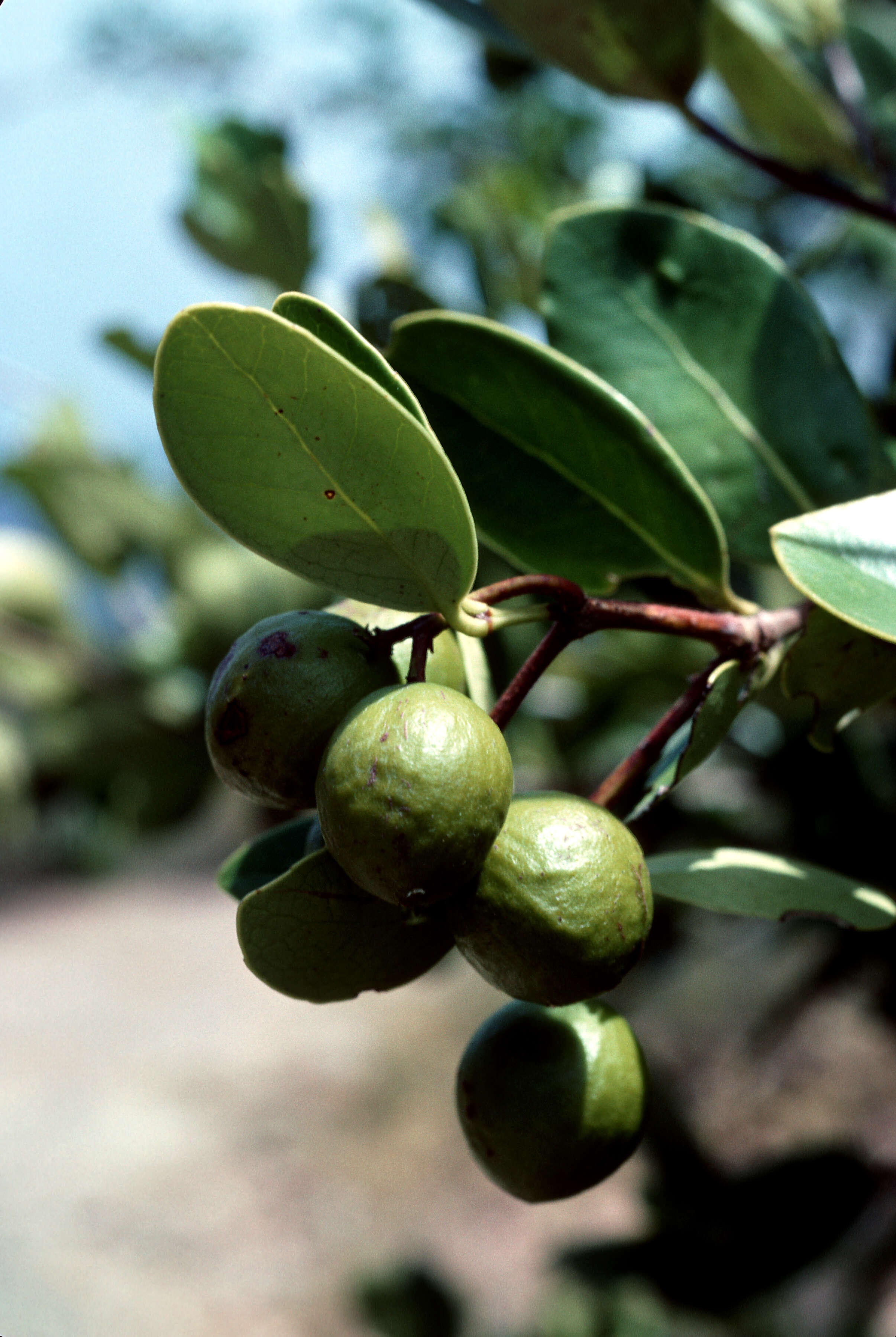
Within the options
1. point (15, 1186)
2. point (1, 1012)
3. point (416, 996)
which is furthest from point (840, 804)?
point (1, 1012)

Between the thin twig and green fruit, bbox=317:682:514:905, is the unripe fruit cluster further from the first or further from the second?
the thin twig

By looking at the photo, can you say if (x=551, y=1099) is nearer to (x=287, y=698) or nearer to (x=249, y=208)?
(x=287, y=698)

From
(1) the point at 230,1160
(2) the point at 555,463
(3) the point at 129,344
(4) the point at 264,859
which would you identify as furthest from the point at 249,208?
(1) the point at 230,1160

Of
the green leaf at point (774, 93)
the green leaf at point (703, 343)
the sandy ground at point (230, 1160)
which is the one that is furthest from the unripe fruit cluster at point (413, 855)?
the sandy ground at point (230, 1160)

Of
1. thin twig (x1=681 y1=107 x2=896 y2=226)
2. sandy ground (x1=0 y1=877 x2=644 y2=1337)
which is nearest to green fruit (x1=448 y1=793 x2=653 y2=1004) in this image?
thin twig (x1=681 y1=107 x2=896 y2=226)

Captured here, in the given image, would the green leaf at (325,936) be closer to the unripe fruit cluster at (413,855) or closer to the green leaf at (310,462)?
the unripe fruit cluster at (413,855)

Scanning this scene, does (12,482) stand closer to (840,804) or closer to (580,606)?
(840,804)

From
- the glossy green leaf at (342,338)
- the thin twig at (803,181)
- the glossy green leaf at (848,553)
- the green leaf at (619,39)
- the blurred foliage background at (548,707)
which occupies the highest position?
the green leaf at (619,39)
